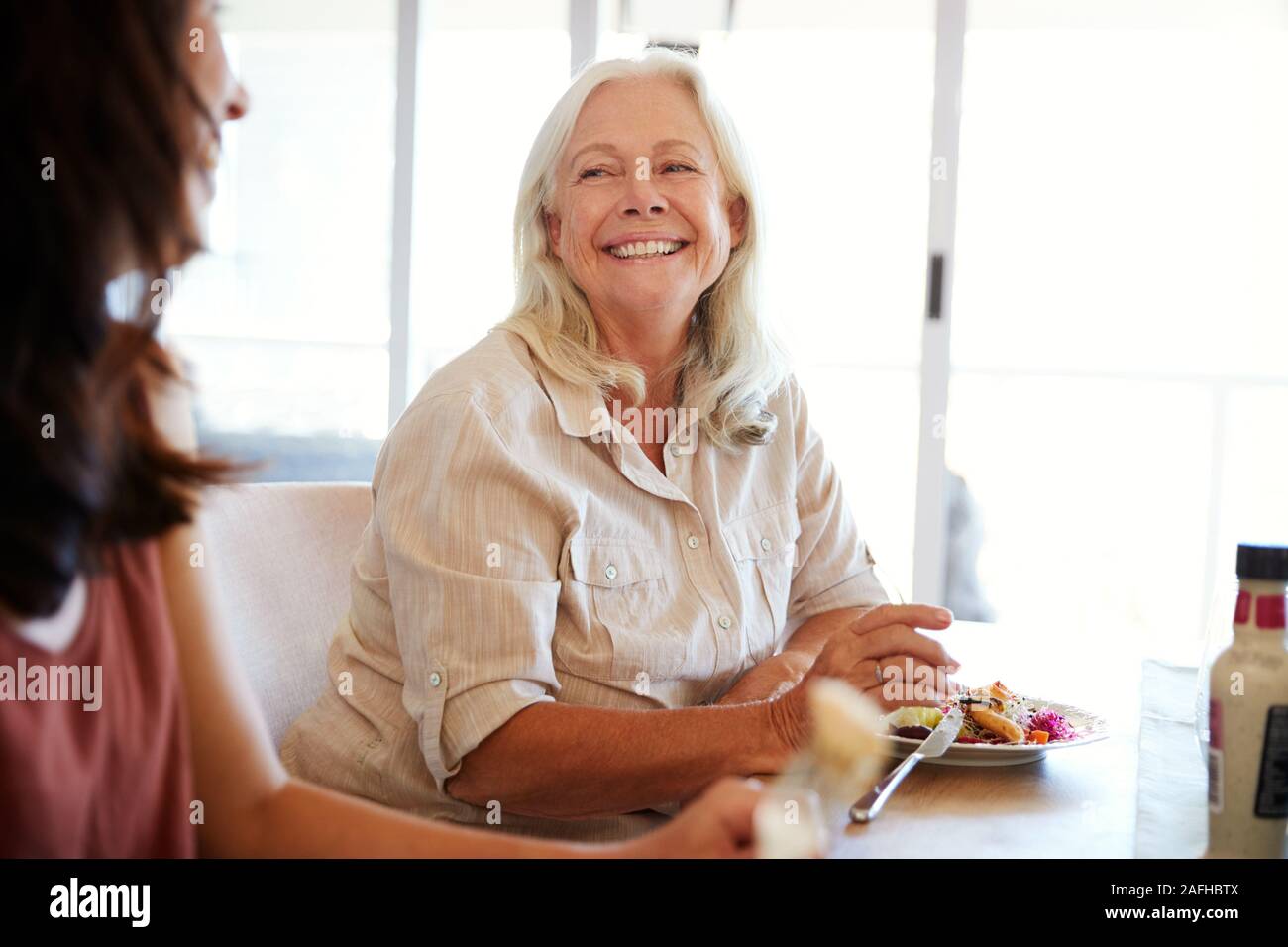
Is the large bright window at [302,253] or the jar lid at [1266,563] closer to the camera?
the jar lid at [1266,563]

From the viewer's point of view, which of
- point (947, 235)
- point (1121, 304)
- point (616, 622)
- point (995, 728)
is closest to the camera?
point (995, 728)

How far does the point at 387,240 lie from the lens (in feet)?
13.9

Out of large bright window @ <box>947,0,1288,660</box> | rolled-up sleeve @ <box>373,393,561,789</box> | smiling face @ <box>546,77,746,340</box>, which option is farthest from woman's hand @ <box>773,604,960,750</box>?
large bright window @ <box>947,0,1288,660</box>

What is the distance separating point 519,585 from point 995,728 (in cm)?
47

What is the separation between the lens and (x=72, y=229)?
0.67 metres

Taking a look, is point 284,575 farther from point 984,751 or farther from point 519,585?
point 984,751

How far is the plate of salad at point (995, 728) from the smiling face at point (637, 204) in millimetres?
620

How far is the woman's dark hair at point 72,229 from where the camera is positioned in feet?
2.14

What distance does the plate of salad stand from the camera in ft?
3.66

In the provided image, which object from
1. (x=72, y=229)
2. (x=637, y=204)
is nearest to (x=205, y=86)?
(x=72, y=229)

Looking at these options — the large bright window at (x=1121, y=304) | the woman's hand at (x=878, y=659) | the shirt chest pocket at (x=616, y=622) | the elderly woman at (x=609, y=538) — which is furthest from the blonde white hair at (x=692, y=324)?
the large bright window at (x=1121, y=304)

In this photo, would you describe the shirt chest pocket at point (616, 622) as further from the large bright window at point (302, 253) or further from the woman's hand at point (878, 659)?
the large bright window at point (302, 253)
